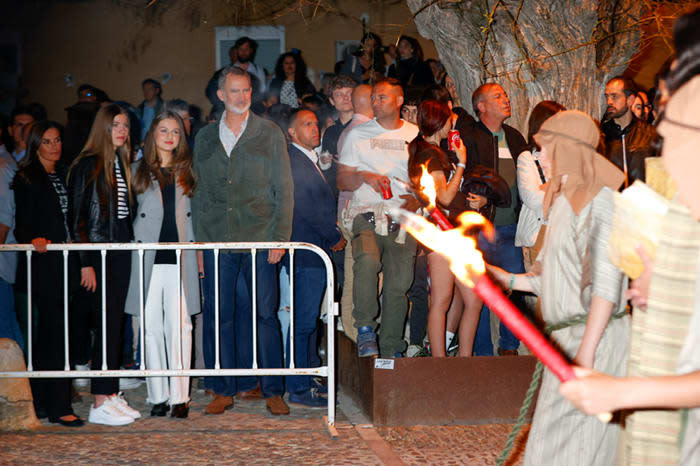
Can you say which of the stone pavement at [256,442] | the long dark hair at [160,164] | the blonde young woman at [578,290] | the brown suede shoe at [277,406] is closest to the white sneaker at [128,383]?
the stone pavement at [256,442]

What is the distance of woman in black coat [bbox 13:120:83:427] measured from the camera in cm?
651

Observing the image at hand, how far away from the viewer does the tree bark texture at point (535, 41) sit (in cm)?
799

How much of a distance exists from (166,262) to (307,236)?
132 centimetres

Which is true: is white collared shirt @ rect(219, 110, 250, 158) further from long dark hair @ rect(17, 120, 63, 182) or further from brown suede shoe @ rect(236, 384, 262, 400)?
brown suede shoe @ rect(236, 384, 262, 400)

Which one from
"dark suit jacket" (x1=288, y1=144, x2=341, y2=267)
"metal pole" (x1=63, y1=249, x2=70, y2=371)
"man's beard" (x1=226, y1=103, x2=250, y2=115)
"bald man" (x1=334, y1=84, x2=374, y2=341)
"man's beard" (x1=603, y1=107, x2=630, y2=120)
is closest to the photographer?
"metal pole" (x1=63, y1=249, x2=70, y2=371)

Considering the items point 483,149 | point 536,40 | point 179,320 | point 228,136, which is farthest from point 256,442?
point 536,40

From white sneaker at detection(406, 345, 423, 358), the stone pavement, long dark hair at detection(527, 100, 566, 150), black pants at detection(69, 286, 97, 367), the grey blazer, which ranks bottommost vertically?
the stone pavement

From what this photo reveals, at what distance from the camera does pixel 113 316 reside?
6.64 m

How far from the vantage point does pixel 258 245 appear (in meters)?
6.36

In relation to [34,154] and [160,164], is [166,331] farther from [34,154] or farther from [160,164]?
[34,154]

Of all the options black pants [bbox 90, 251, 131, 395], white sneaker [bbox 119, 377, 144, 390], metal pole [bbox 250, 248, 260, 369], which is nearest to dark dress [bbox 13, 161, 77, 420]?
black pants [bbox 90, 251, 131, 395]

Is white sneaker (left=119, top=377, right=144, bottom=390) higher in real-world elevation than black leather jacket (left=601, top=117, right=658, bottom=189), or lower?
lower

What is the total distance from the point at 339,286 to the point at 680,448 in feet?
18.6

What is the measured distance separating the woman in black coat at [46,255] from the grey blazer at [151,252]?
1.75 ft
